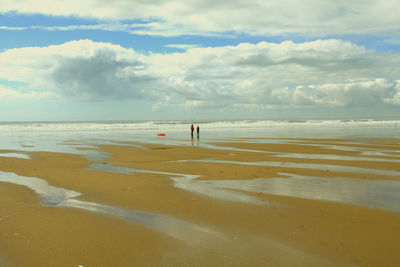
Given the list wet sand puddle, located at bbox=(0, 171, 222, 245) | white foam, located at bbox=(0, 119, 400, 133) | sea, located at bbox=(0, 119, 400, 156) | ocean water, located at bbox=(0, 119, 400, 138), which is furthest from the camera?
white foam, located at bbox=(0, 119, 400, 133)

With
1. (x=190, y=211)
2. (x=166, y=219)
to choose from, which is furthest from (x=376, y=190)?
(x=166, y=219)

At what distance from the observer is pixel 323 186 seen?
9.99 metres


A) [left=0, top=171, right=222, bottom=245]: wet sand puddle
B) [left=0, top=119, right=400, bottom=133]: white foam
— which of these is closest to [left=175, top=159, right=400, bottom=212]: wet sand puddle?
[left=0, top=171, right=222, bottom=245]: wet sand puddle

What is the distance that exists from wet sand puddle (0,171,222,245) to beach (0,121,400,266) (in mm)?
21

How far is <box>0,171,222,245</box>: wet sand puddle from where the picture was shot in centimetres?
591

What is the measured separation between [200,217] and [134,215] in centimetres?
149

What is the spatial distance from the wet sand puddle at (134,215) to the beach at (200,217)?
21mm

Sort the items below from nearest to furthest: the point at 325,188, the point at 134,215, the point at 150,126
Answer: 1. the point at 134,215
2. the point at 325,188
3. the point at 150,126

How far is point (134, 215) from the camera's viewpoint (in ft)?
23.5

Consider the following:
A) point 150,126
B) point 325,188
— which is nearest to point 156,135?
point 325,188

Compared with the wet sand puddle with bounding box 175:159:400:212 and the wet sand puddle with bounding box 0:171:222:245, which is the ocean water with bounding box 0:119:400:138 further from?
the wet sand puddle with bounding box 0:171:222:245

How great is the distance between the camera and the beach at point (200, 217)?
505 cm

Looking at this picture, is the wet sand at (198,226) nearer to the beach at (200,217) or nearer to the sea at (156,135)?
the beach at (200,217)

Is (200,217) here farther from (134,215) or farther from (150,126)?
(150,126)
